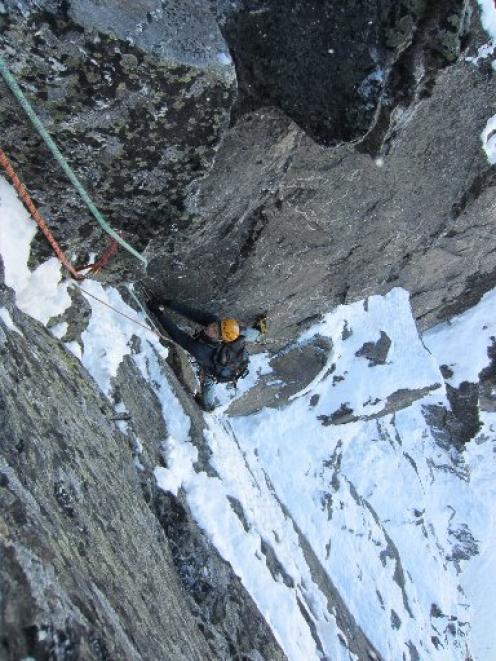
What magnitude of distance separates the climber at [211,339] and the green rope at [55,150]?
6.46 feet

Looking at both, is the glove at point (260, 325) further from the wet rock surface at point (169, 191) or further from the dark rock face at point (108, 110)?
the dark rock face at point (108, 110)

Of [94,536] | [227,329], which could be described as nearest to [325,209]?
[227,329]

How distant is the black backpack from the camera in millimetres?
6340

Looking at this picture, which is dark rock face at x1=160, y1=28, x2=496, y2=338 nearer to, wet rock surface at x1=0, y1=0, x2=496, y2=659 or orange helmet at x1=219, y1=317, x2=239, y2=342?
wet rock surface at x1=0, y1=0, x2=496, y2=659

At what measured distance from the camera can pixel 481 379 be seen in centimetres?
1421

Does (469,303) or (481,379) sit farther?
(481,379)

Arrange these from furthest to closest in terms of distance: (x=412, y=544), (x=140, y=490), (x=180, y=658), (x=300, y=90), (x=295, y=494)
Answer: (x=412, y=544) → (x=295, y=494) → (x=140, y=490) → (x=300, y=90) → (x=180, y=658)

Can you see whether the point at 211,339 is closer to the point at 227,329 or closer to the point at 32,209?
the point at 227,329

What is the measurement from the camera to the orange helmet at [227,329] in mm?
6117

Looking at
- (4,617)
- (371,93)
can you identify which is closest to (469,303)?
(371,93)

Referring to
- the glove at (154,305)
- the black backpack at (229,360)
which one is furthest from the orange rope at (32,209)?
the black backpack at (229,360)

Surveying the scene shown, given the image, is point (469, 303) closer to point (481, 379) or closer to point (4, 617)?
point (481, 379)

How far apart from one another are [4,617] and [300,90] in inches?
136

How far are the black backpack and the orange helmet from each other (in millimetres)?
135
